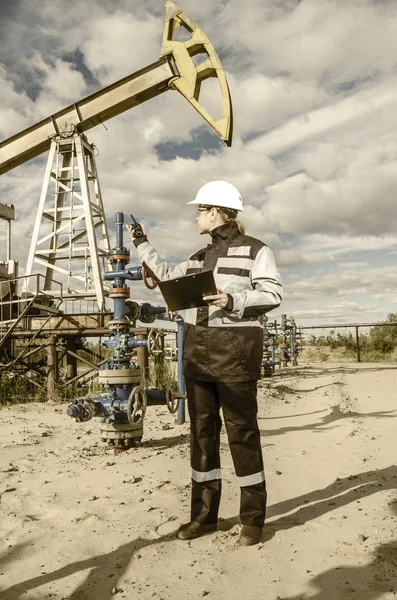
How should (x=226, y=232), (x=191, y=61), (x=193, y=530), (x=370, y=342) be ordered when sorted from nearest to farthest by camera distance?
(x=193, y=530) → (x=226, y=232) → (x=191, y=61) → (x=370, y=342)

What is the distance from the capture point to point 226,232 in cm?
289

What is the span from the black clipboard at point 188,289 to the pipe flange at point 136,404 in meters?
1.75

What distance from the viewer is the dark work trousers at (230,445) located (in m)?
2.69

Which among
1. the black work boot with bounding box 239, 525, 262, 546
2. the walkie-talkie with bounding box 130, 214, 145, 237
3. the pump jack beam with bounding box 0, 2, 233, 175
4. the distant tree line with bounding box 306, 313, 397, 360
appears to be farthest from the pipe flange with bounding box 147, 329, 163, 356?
the distant tree line with bounding box 306, 313, 397, 360

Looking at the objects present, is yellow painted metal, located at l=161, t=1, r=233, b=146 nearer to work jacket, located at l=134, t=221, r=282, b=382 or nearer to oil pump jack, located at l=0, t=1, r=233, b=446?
oil pump jack, located at l=0, t=1, r=233, b=446

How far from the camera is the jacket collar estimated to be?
9.46 ft

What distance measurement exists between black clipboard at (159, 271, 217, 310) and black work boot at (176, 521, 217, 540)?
121cm

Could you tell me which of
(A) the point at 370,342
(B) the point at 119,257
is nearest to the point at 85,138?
(B) the point at 119,257

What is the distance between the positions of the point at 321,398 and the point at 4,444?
5.78 meters

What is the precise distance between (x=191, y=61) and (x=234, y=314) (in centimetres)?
942

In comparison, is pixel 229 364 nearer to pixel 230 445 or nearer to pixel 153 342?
pixel 230 445

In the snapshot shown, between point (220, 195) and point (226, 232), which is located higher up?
point (220, 195)

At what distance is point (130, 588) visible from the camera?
221 centimetres

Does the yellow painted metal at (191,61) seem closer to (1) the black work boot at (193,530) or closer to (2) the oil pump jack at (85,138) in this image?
(2) the oil pump jack at (85,138)
